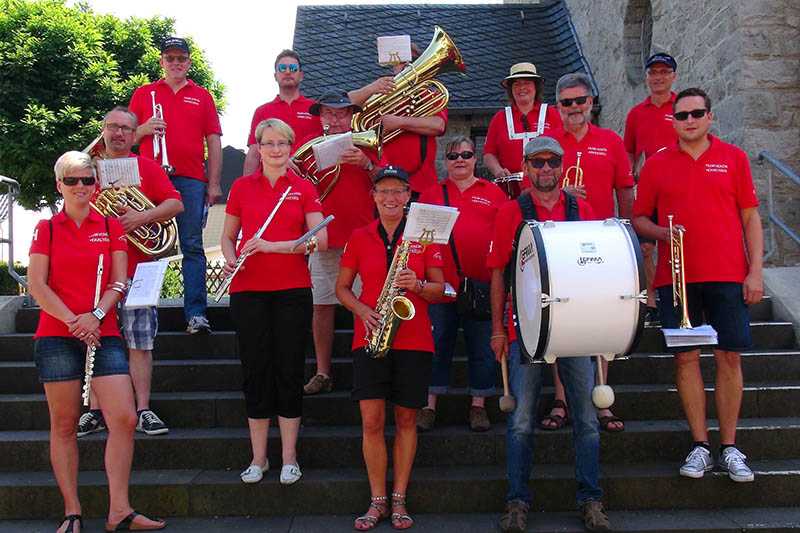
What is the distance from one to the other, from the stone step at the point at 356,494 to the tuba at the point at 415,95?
2.49 metres

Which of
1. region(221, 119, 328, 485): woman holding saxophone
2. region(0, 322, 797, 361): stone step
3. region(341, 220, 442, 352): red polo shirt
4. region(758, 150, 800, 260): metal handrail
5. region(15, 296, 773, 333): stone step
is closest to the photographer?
region(341, 220, 442, 352): red polo shirt

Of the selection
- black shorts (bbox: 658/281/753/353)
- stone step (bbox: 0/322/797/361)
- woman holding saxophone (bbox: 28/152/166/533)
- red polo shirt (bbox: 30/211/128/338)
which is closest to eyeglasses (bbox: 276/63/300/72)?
woman holding saxophone (bbox: 28/152/166/533)

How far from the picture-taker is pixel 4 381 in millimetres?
5301

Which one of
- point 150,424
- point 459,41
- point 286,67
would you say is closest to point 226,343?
point 150,424

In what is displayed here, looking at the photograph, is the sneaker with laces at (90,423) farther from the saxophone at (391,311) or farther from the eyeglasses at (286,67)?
the eyeglasses at (286,67)

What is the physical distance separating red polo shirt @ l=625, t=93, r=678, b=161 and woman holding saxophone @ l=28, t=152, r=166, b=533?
153 inches

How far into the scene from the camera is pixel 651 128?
17.4 ft

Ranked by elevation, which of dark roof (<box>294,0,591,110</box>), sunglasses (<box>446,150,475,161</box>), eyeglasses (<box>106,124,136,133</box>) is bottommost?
sunglasses (<box>446,150,475,161</box>)

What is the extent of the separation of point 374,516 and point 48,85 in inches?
650

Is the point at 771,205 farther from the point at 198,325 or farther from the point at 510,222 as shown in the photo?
the point at 198,325

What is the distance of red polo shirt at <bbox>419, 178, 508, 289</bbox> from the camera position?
4496 millimetres

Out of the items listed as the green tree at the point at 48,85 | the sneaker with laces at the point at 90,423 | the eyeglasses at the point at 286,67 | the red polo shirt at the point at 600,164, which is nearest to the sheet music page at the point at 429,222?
the red polo shirt at the point at 600,164

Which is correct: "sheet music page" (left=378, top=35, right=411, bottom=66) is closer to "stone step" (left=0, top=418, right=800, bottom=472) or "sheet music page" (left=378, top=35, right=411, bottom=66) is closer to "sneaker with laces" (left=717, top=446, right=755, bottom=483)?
"stone step" (left=0, top=418, right=800, bottom=472)

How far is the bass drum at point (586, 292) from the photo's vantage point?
326 cm
